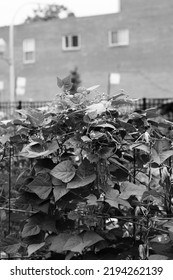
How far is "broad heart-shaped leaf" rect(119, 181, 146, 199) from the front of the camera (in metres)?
2.06

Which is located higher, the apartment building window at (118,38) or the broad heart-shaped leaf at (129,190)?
the apartment building window at (118,38)

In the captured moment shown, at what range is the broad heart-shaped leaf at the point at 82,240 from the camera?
82.4 inches

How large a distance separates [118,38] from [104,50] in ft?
3.49

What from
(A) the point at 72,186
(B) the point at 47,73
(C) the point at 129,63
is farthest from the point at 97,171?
(B) the point at 47,73

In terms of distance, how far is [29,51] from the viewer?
1266 inches

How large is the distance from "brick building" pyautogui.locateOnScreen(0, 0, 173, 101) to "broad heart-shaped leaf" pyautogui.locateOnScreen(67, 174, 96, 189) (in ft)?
86.1

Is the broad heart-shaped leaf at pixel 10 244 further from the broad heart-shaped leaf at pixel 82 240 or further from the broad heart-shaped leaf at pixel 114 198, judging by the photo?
the broad heart-shaped leaf at pixel 114 198

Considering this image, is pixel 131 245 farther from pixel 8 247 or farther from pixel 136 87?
pixel 136 87

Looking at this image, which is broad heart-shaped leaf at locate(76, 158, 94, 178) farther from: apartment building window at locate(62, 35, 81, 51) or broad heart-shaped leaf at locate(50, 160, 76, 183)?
apartment building window at locate(62, 35, 81, 51)

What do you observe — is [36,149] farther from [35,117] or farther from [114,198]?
[114,198]

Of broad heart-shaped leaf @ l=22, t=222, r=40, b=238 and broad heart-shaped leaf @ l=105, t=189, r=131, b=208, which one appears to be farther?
broad heart-shaped leaf @ l=22, t=222, r=40, b=238

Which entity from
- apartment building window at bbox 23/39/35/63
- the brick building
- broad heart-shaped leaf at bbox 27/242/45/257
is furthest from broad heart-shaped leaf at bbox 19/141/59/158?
apartment building window at bbox 23/39/35/63

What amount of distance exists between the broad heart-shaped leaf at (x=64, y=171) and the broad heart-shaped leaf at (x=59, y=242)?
0.88ft

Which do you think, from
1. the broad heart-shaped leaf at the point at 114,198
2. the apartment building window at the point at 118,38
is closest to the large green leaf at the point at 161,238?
the broad heart-shaped leaf at the point at 114,198
